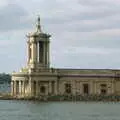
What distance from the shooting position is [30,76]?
137875mm

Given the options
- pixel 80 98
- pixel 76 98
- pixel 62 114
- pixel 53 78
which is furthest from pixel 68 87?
pixel 62 114

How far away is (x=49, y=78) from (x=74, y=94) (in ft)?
15.4

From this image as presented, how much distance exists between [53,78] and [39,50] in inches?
222

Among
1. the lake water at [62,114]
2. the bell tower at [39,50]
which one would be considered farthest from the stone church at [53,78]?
the lake water at [62,114]

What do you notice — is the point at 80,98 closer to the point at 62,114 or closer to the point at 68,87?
the point at 68,87

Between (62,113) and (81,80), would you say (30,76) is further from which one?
(62,113)

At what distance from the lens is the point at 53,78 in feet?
454

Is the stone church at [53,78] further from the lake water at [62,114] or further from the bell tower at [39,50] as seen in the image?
the lake water at [62,114]

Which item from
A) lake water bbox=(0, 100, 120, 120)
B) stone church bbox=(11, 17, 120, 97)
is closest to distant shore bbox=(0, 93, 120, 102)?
stone church bbox=(11, 17, 120, 97)

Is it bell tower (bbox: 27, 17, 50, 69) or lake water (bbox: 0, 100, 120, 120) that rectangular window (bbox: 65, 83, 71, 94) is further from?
lake water (bbox: 0, 100, 120, 120)

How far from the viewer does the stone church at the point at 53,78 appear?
138 m

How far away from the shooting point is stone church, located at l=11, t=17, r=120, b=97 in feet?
454

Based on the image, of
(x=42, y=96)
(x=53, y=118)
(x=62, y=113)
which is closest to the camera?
(x=53, y=118)

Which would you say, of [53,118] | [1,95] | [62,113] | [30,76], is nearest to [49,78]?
[30,76]
